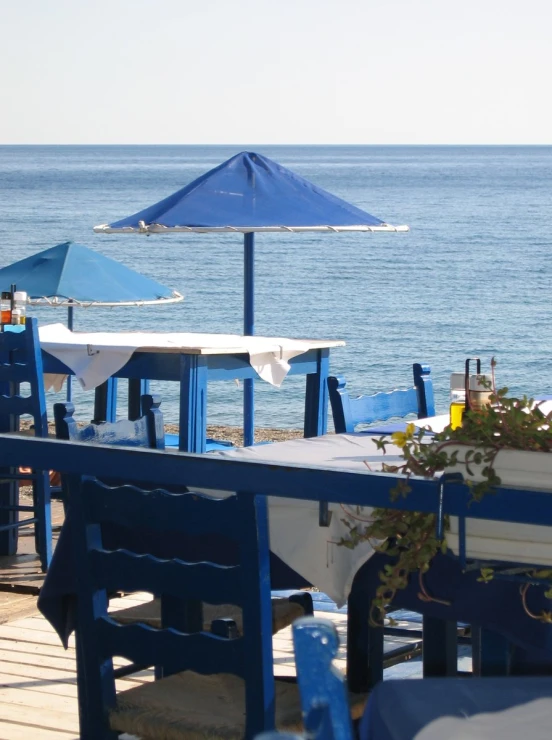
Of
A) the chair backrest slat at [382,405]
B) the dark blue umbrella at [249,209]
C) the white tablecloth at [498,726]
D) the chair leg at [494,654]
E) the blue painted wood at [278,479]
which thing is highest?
the dark blue umbrella at [249,209]

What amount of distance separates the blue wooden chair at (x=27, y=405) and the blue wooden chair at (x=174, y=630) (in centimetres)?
267

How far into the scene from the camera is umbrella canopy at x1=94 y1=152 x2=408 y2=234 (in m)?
5.99

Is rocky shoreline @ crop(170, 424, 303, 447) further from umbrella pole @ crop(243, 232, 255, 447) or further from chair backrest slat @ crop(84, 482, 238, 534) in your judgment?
chair backrest slat @ crop(84, 482, 238, 534)

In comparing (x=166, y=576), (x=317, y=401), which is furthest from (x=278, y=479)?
(x=317, y=401)

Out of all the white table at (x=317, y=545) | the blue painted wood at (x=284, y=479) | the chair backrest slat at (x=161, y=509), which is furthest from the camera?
the white table at (x=317, y=545)

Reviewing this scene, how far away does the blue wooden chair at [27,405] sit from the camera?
4.88 metres

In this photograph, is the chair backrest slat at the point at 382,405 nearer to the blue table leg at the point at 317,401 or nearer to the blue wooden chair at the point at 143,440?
the blue wooden chair at the point at 143,440

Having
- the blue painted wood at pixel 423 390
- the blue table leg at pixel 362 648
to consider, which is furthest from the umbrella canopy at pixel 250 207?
the blue table leg at pixel 362 648

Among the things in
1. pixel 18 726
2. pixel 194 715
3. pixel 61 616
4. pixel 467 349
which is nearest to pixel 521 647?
pixel 194 715

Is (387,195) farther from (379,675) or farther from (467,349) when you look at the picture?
(379,675)

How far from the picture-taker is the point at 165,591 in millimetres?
2117

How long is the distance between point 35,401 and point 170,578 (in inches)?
A: 113

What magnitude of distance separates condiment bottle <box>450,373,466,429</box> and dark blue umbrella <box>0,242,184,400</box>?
12.1 feet

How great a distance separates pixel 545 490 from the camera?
5.60ft
